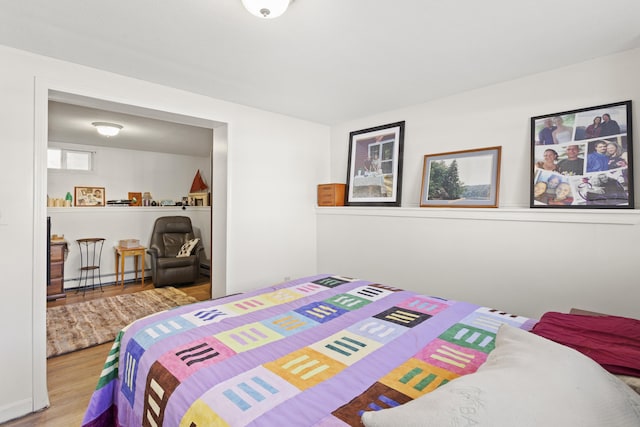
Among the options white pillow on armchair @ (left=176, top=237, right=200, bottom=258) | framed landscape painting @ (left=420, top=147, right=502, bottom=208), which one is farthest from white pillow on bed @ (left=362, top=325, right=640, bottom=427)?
white pillow on armchair @ (left=176, top=237, right=200, bottom=258)

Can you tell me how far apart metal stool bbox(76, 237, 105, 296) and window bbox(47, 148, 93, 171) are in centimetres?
123

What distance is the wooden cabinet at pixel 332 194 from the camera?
3.74 meters

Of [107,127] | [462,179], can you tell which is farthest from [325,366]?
[107,127]

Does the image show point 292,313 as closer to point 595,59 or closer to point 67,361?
point 67,361

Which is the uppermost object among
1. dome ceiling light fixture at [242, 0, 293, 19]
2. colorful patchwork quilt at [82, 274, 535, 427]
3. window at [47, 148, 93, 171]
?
dome ceiling light fixture at [242, 0, 293, 19]

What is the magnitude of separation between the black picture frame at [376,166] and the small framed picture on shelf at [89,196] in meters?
4.37

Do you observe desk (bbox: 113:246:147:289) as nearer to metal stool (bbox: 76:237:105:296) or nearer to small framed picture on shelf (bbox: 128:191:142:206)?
metal stool (bbox: 76:237:105:296)

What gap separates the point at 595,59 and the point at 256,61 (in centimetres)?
237

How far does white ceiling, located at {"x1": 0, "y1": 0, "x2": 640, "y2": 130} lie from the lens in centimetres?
166

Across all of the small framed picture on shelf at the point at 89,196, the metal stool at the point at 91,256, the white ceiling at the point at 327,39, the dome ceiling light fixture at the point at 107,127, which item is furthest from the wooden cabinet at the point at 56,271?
the white ceiling at the point at 327,39

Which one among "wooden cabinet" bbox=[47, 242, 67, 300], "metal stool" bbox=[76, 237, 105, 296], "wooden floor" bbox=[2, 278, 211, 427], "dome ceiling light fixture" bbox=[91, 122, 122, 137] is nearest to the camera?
"wooden floor" bbox=[2, 278, 211, 427]

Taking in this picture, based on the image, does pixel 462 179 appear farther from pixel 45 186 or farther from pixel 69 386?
pixel 69 386

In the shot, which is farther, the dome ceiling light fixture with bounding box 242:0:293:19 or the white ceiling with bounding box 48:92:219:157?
the white ceiling with bounding box 48:92:219:157

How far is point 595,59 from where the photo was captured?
2209 millimetres
